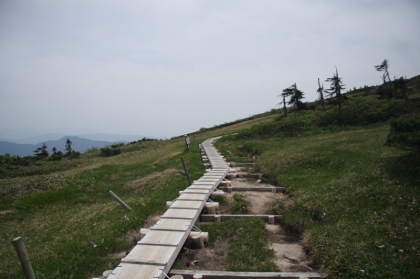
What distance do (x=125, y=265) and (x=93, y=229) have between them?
3.55 meters

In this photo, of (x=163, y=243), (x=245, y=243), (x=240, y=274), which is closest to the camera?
(x=240, y=274)

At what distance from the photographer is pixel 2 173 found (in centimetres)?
3341

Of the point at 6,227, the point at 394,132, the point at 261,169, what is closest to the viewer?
the point at 394,132

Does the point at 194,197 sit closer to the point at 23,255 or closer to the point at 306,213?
the point at 306,213

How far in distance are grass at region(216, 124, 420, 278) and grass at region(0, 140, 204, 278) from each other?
15.8 ft

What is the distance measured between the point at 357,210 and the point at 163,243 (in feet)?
17.4

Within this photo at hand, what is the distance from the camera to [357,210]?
6.46 m

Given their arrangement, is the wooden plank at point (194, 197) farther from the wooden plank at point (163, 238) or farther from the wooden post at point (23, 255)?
the wooden post at point (23, 255)

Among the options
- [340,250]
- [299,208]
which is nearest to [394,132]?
[299,208]

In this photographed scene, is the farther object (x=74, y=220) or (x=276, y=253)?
(x=74, y=220)

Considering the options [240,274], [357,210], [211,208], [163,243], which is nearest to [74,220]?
[211,208]

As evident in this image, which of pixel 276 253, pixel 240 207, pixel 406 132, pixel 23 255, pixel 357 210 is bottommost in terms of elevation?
pixel 276 253

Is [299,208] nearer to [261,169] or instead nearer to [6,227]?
[261,169]

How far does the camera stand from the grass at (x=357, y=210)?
14.3 ft
